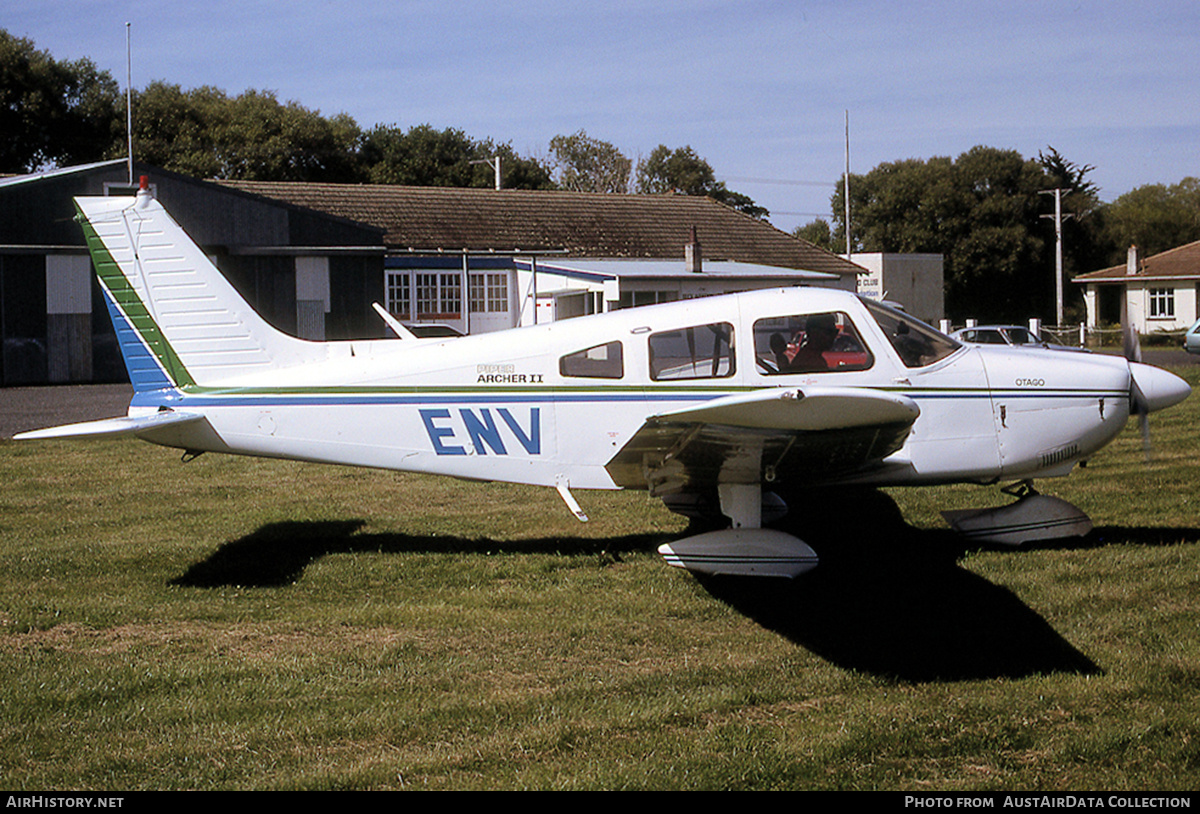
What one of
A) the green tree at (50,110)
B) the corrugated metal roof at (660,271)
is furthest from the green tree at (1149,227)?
the green tree at (50,110)

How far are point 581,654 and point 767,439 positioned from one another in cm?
163

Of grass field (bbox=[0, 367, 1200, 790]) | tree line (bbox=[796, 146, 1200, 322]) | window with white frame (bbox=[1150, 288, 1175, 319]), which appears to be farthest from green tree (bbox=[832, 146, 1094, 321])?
grass field (bbox=[0, 367, 1200, 790])

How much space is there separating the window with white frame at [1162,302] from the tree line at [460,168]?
8589 mm

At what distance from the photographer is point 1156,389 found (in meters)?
7.54

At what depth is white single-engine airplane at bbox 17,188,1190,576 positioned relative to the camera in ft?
23.1

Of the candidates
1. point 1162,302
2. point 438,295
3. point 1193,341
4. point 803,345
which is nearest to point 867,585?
point 803,345

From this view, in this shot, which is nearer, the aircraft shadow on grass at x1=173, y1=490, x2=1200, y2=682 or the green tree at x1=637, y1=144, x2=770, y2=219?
the aircraft shadow on grass at x1=173, y1=490, x2=1200, y2=682

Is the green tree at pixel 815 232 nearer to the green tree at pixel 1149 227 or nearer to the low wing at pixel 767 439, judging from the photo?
the green tree at pixel 1149 227

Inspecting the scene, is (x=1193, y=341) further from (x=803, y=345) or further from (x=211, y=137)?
(x=211, y=137)

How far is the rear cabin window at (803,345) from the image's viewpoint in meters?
7.04

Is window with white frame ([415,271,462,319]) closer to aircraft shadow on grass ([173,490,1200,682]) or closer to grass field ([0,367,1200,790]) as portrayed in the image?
grass field ([0,367,1200,790])

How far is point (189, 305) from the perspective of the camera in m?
7.77

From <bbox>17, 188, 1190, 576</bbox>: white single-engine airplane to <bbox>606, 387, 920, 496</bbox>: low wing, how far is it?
0.06 metres

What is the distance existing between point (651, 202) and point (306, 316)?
1779cm
